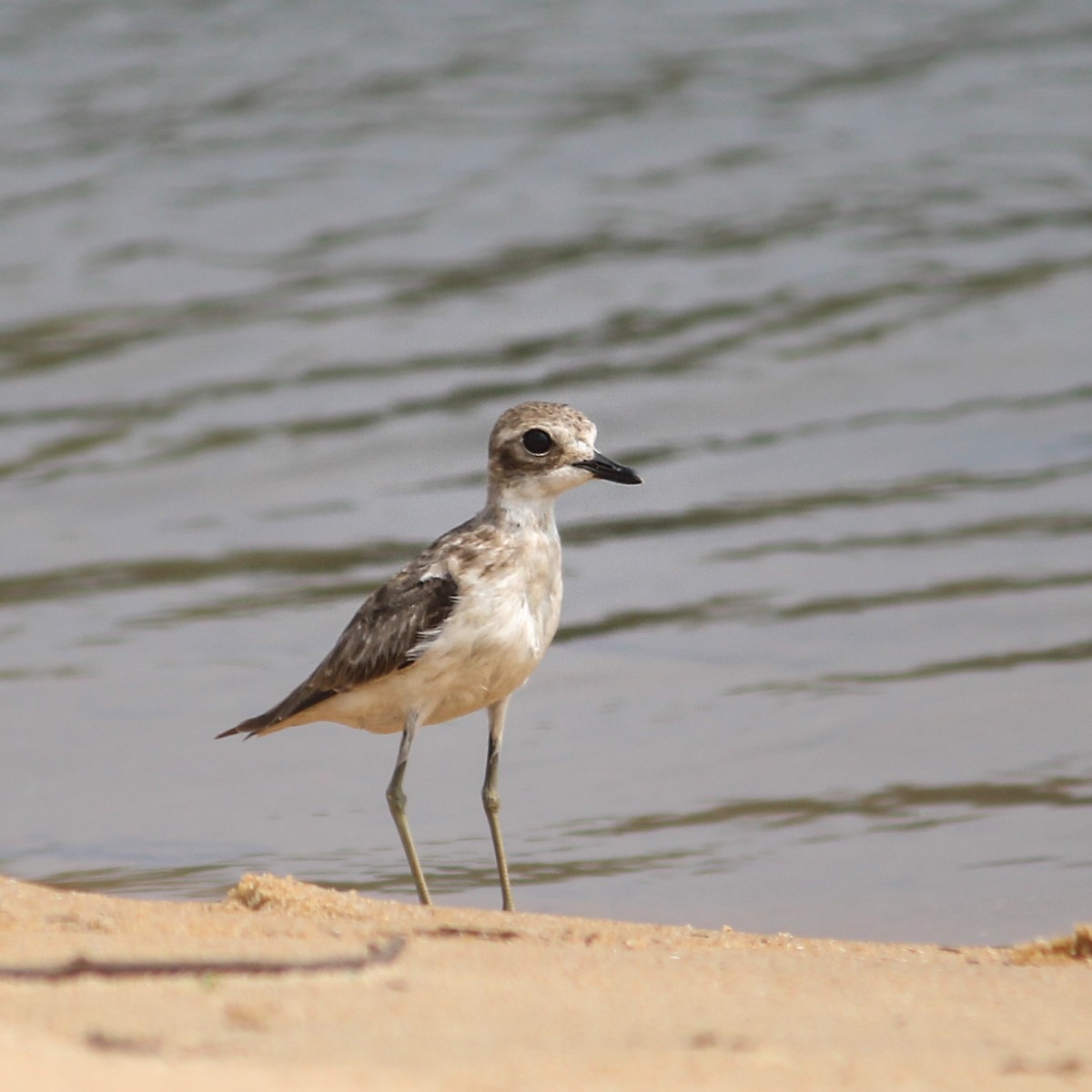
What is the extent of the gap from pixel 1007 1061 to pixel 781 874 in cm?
326

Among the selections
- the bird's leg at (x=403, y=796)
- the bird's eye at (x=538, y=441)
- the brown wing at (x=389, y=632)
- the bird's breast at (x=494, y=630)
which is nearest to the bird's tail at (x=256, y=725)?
the brown wing at (x=389, y=632)

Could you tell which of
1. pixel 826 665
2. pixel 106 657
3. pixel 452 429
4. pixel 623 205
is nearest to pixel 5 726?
pixel 106 657

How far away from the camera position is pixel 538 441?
661 centimetres

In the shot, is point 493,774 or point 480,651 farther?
point 493,774

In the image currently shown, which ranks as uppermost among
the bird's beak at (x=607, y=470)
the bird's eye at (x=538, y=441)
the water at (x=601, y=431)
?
the bird's eye at (x=538, y=441)

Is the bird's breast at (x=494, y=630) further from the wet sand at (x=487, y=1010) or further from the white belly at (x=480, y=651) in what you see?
the wet sand at (x=487, y=1010)

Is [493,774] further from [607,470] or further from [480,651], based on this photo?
[607,470]

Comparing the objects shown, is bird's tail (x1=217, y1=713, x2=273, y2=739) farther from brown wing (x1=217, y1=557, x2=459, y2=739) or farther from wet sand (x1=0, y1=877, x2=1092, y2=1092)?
wet sand (x1=0, y1=877, x2=1092, y2=1092)

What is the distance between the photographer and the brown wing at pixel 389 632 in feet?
20.8

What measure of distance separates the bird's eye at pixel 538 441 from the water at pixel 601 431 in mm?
1570

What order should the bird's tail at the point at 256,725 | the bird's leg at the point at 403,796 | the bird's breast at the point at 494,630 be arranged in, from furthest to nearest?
the bird's tail at the point at 256,725
the bird's leg at the point at 403,796
the bird's breast at the point at 494,630

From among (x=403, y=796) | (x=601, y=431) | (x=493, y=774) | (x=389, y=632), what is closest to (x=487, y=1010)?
(x=389, y=632)

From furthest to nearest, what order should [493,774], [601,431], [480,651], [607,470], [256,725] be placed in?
1. [601,431]
2. [256,725]
3. [493,774]
4. [607,470]
5. [480,651]

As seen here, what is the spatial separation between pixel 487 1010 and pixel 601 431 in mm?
8841
